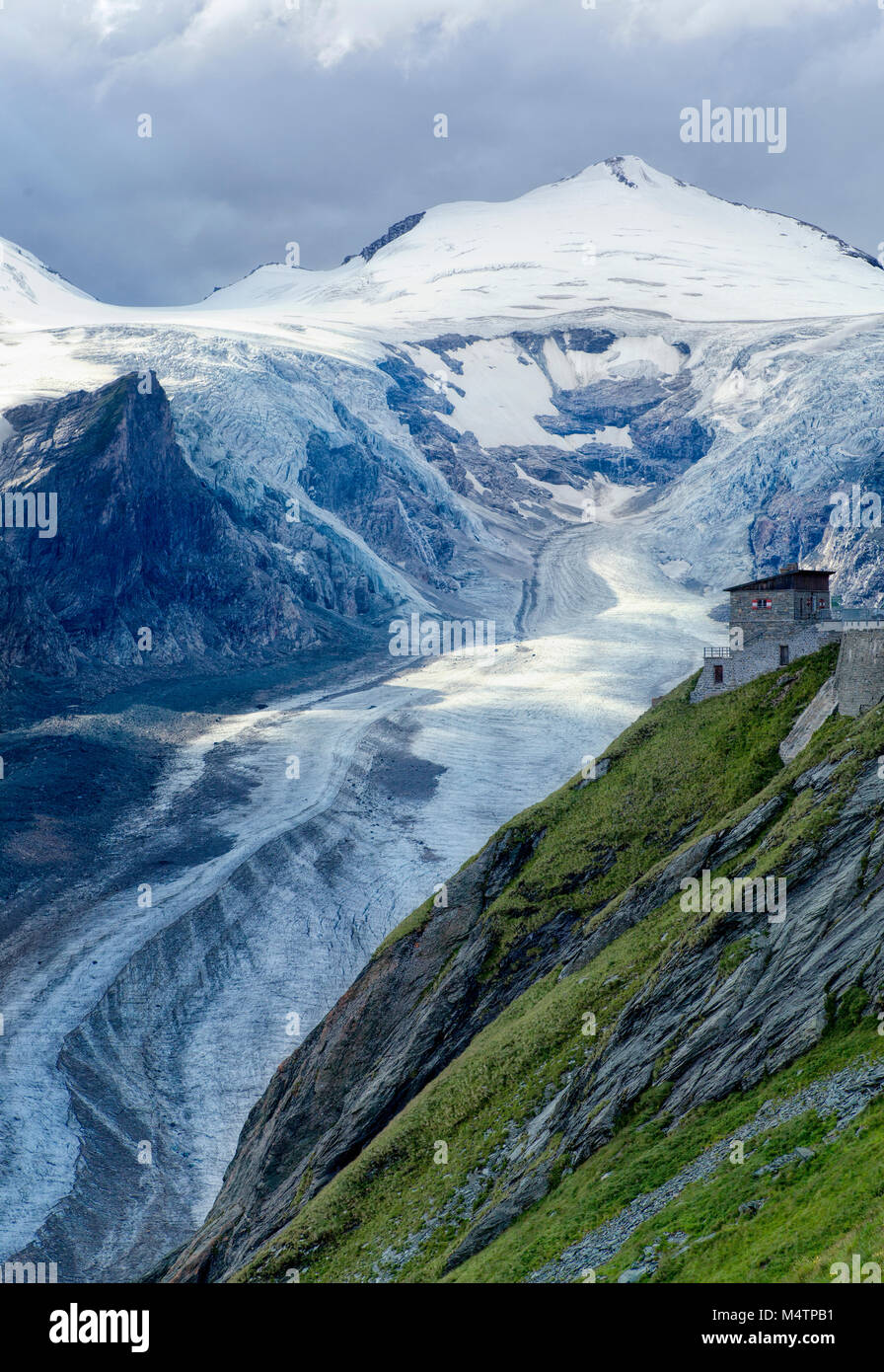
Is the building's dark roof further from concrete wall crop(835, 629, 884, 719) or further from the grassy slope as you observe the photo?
concrete wall crop(835, 629, 884, 719)

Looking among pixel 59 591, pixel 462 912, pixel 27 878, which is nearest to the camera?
pixel 462 912

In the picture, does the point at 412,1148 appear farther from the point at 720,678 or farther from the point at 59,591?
the point at 59,591
